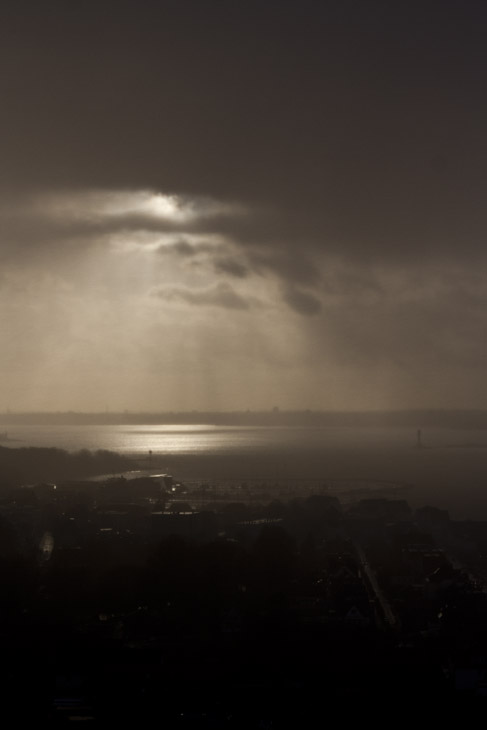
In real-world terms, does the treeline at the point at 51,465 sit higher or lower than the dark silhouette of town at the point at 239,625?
higher

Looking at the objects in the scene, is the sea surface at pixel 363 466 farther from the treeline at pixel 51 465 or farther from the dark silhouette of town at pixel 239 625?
the dark silhouette of town at pixel 239 625

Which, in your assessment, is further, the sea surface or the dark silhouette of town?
the sea surface

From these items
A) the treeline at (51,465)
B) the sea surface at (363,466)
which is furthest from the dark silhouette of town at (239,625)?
the treeline at (51,465)

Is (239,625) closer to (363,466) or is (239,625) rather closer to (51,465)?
(51,465)

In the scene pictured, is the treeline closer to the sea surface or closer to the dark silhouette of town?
the sea surface

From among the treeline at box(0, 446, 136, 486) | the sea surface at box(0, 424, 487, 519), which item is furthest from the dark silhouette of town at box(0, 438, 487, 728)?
the treeline at box(0, 446, 136, 486)

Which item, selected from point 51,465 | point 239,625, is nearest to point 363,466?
point 51,465
